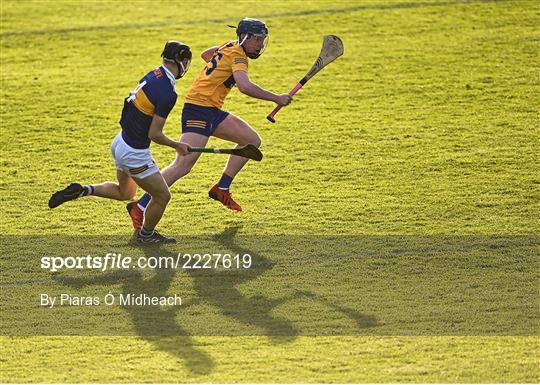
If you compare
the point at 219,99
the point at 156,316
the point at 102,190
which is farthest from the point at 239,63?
the point at 156,316

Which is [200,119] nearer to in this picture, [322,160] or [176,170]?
[176,170]

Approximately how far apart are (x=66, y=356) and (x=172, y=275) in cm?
203

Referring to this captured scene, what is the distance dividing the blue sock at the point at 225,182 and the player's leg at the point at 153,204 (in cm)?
113

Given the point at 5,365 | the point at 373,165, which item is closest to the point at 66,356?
the point at 5,365

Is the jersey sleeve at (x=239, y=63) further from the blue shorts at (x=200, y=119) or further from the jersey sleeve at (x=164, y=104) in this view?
the jersey sleeve at (x=164, y=104)

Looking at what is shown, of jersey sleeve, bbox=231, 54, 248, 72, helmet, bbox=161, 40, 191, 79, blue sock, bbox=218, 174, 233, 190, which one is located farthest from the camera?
blue sock, bbox=218, 174, 233, 190

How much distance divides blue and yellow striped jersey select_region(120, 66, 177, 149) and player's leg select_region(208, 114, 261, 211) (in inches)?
55.3

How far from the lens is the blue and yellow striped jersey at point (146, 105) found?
1044 cm

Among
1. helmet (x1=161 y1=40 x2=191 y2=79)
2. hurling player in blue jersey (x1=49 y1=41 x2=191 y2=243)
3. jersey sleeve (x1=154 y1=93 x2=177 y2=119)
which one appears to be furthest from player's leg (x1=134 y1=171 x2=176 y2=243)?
helmet (x1=161 y1=40 x2=191 y2=79)

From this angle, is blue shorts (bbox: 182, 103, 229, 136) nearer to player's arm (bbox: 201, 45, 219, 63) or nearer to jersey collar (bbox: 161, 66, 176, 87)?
player's arm (bbox: 201, 45, 219, 63)

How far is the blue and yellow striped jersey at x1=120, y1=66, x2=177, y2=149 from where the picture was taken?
10.4 meters

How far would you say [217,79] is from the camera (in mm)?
11859

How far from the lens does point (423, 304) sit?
970cm

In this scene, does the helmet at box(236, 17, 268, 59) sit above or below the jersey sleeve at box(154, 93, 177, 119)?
above
